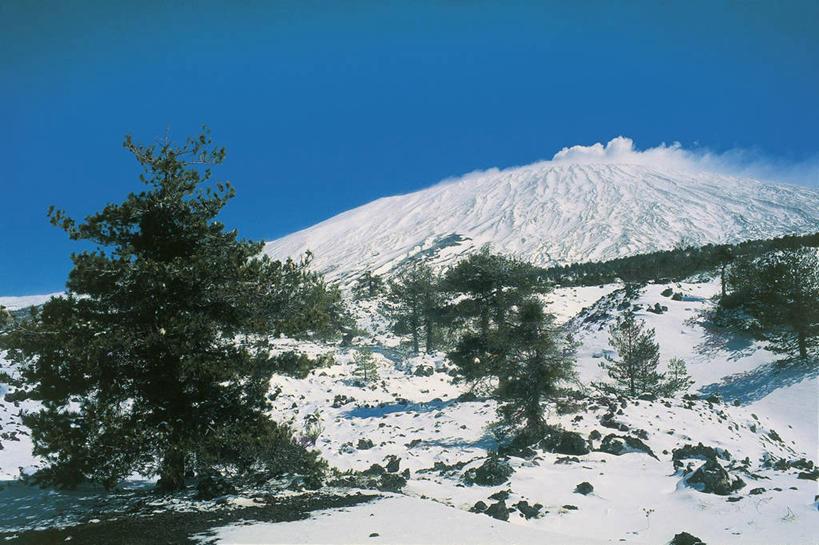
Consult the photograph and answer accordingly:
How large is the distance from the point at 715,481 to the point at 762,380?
20524mm

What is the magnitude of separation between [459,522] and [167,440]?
187 inches

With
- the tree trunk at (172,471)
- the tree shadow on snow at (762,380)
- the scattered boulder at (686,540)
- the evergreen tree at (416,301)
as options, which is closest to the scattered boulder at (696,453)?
the scattered boulder at (686,540)

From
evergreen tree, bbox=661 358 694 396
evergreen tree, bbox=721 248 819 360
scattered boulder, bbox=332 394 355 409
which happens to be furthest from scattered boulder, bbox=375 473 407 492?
evergreen tree, bbox=721 248 819 360

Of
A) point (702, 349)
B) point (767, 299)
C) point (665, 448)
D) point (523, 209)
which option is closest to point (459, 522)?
point (665, 448)

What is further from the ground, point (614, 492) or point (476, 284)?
point (476, 284)

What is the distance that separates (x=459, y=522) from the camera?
632 centimetres

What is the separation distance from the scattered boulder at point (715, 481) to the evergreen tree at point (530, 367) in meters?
4.83

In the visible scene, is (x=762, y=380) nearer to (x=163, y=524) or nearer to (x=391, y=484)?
(x=391, y=484)

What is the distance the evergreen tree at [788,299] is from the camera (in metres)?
22.9

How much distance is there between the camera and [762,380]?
2370cm

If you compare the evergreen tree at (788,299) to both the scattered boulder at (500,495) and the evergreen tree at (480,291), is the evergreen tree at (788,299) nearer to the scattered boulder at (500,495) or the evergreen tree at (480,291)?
the evergreen tree at (480,291)

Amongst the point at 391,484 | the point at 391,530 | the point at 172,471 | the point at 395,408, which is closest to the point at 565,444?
the point at 391,484

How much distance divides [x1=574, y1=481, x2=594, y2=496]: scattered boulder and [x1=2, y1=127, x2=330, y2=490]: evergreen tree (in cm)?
555

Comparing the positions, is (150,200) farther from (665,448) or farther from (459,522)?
(665,448)
